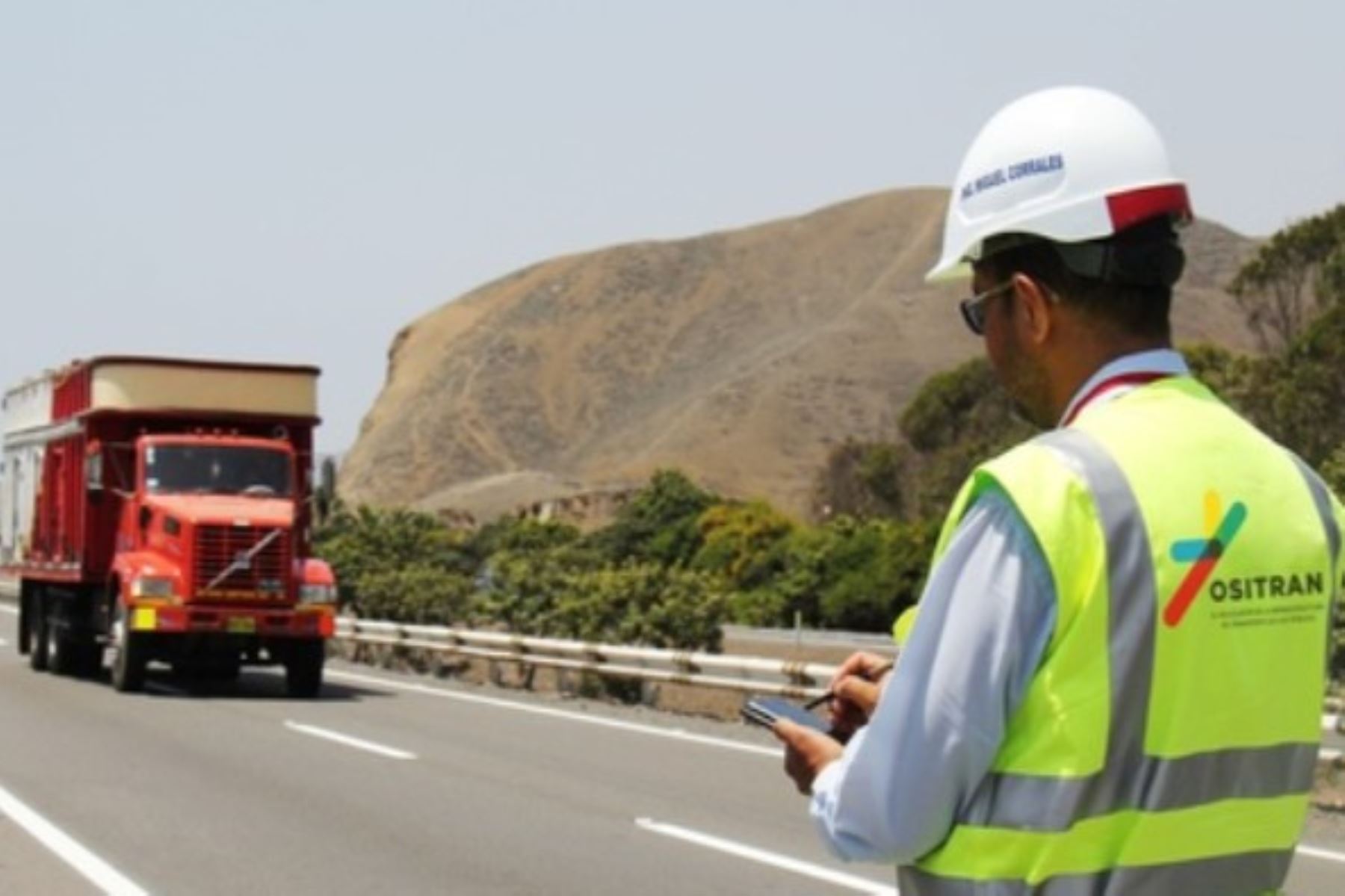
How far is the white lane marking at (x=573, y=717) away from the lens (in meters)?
20.9

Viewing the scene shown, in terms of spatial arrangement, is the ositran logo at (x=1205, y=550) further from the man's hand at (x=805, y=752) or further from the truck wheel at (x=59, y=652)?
the truck wheel at (x=59, y=652)

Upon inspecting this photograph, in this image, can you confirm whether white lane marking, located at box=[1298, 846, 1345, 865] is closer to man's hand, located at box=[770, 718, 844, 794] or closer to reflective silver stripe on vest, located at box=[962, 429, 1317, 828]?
man's hand, located at box=[770, 718, 844, 794]

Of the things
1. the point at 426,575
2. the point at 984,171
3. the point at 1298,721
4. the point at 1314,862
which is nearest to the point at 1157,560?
the point at 1298,721

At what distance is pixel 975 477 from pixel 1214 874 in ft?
1.82

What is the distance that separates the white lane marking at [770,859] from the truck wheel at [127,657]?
12689 millimetres

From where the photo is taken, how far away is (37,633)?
3183 centimetres

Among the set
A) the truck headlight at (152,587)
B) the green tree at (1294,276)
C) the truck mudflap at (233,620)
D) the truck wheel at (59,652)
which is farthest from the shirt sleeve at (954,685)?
the green tree at (1294,276)

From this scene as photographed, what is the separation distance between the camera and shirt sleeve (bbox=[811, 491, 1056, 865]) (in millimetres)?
2902

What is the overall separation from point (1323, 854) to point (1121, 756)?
11.5 metres

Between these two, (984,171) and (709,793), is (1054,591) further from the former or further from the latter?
(709,793)

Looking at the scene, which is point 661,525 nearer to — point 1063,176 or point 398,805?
point 398,805

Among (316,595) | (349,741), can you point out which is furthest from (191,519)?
(349,741)

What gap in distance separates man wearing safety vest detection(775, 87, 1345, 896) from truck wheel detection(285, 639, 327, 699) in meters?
24.3

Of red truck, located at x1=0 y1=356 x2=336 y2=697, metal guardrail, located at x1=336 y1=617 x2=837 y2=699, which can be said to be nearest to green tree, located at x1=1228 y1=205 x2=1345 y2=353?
metal guardrail, located at x1=336 y1=617 x2=837 y2=699
